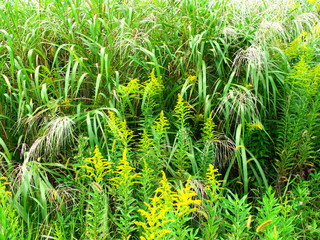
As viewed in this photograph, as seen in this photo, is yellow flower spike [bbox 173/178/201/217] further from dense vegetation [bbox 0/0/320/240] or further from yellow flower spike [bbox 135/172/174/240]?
dense vegetation [bbox 0/0/320/240]

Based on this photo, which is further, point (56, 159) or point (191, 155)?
point (56, 159)

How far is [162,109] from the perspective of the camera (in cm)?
232

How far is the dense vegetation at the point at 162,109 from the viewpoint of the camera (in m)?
1.86

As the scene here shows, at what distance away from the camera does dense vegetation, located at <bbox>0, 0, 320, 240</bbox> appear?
1857 mm

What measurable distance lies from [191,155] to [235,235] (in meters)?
0.52

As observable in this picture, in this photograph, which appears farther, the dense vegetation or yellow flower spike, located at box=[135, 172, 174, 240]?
the dense vegetation

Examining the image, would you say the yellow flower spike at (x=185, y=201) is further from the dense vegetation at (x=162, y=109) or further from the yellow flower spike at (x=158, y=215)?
the dense vegetation at (x=162, y=109)

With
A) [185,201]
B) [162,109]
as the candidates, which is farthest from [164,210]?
[162,109]

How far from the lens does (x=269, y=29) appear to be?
2.40 meters

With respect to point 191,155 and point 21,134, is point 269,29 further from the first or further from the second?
point 21,134

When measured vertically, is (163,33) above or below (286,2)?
below

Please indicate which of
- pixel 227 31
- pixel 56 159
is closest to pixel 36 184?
pixel 56 159

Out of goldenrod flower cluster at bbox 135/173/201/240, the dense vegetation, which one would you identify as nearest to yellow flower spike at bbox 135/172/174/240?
goldenrod flower cluster at bbox 135/173/201/240

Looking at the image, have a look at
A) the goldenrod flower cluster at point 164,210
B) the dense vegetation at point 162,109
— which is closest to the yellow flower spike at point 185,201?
the goldenrod flower cluster at point 164,210
